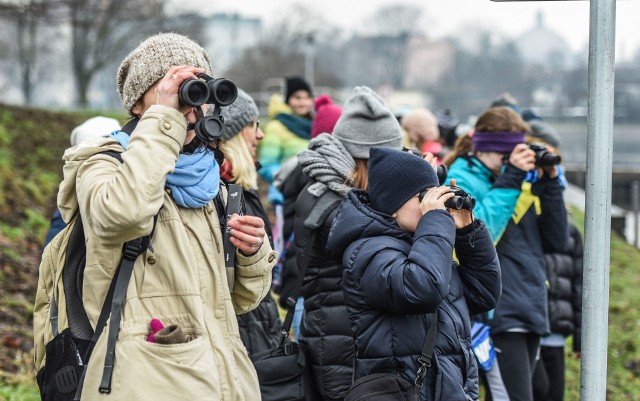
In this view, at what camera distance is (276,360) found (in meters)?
4.05

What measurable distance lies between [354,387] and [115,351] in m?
0.99

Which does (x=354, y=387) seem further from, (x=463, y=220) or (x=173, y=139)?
(x=173, y=139)

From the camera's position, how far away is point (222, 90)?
107 inches

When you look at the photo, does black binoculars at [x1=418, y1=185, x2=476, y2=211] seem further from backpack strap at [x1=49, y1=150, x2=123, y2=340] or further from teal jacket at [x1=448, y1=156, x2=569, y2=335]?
teal jacket at [x1=448, y1=156, x2=569, y2=335]

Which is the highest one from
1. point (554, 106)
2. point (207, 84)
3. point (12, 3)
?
point (12, 3)

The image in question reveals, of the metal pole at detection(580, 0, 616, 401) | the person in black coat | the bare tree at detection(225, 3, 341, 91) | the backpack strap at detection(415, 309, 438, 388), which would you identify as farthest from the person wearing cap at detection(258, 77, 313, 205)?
the bare tree at detection(225, 3, 341, 91)

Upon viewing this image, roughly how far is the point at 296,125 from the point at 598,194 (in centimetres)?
514

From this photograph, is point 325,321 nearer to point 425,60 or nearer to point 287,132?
point 287,132

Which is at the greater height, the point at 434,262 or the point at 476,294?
the point at 434,262

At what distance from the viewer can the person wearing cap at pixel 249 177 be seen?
4.43 meters

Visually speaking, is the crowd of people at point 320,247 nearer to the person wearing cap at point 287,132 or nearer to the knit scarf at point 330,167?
the knit scarf at point 330,167

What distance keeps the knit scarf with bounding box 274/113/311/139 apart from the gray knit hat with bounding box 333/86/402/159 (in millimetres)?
3394

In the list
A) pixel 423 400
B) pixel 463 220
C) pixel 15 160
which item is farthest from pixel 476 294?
pixel 15 160

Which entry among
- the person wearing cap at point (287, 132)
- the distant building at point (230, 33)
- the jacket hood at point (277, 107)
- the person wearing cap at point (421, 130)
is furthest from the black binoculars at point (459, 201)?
the distant building at point (230, 33)
